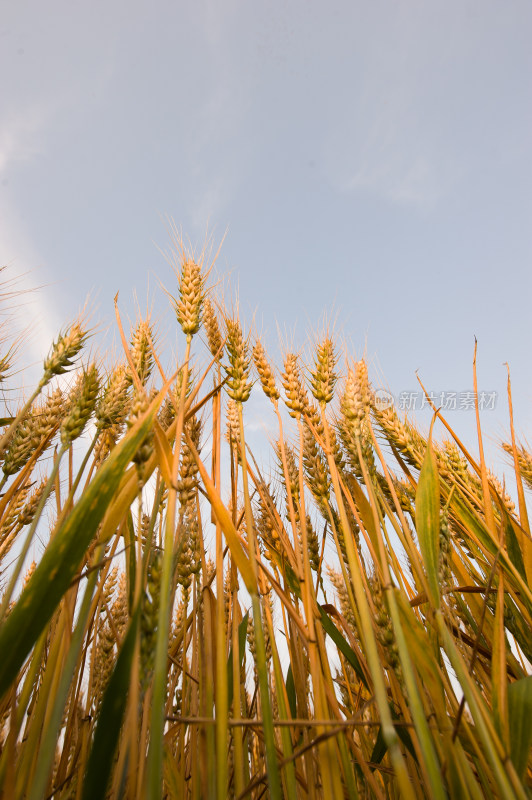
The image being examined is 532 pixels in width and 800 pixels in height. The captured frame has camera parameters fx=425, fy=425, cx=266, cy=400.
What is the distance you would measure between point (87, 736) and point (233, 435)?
949mm

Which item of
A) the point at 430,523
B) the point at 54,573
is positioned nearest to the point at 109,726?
the point at 54,573

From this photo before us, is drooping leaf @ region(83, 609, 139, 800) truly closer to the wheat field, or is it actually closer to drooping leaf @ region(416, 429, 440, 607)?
the wheat field

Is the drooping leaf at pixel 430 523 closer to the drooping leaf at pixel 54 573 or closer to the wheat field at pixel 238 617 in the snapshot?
the wheat field at pixel 238 617

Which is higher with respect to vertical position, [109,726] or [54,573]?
[54,573]

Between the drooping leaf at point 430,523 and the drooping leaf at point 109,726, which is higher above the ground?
the drooping leaf at point 430,523

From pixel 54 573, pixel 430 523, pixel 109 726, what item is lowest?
pixel 109 726

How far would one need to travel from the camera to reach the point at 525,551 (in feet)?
4.52

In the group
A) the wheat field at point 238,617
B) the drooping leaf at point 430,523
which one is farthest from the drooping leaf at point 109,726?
the drooping leaf at point 430,523

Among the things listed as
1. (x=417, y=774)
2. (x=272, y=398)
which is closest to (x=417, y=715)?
(x=417, y=774)

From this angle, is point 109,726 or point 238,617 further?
point 238,617

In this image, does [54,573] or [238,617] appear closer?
[54,573]

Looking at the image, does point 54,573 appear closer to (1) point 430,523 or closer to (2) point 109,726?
(2) point 109,726

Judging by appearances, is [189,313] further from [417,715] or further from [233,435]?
[417,715]

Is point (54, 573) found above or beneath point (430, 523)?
beneath
